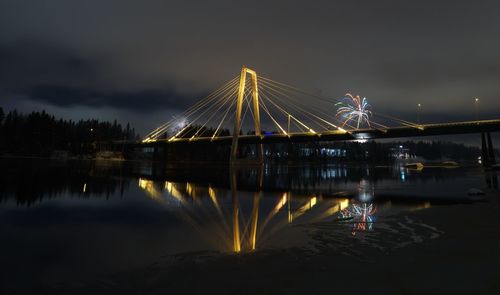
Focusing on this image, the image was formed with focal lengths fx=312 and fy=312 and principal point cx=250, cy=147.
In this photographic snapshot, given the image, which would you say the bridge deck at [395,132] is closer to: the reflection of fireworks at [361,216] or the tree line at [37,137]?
the reflection of fireworks at [361,216]

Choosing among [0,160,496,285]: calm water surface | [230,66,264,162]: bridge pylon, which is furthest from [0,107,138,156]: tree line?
[0,160,496,285]: calm water surface

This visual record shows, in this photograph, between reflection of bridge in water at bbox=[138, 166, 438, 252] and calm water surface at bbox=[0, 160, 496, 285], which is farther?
reflection of bridge in water at bbox=[138, 166, 438, 252]

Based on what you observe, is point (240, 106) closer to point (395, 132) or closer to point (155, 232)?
point (395, 132)

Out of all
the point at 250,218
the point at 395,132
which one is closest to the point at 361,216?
the point at 250,218

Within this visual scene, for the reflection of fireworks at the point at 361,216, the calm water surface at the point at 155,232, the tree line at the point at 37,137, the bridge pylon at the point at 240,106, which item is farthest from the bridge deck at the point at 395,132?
the tree line at the point at 37,137

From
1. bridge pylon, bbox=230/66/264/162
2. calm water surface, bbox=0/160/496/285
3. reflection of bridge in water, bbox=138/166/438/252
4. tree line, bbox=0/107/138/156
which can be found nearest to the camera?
calm water surface, bbox=0/160/496/285

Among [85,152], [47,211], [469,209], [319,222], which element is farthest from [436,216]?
[85,152]

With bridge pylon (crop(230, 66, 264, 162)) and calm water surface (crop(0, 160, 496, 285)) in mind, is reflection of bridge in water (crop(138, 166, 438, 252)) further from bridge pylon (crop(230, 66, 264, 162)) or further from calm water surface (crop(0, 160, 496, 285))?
bridge pylon (crop(230, 66, 264, 162))

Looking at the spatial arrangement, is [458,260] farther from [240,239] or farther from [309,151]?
[309,151]
